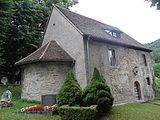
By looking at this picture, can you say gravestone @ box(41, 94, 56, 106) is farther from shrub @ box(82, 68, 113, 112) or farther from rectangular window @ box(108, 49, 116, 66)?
rectangular window @ box(108, 49, 116, 66)

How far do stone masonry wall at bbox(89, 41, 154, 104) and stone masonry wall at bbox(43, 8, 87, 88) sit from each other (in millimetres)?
955

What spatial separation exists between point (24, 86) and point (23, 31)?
30.2ft

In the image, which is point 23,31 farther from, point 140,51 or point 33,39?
point 140,51

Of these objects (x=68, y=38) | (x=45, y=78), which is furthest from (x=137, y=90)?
(x=45, y=78)

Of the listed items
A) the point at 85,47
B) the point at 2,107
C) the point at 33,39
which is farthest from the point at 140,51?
the point at 2,107

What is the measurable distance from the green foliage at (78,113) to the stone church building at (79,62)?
4.67m

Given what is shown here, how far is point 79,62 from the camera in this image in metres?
16.6

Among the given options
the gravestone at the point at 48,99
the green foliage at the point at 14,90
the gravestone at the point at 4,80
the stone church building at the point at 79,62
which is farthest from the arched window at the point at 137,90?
the gravestone at the point at 4,80

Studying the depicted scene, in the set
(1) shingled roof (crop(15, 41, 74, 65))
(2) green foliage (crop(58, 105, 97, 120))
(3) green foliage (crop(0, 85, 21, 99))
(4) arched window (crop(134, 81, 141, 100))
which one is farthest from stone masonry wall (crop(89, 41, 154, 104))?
(3) green foliage (crop(0, 85, 21, 99))

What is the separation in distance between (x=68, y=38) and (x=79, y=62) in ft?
9.66

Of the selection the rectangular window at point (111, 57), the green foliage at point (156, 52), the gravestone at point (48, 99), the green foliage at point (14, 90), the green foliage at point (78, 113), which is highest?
the green foliage at point (156, 52)

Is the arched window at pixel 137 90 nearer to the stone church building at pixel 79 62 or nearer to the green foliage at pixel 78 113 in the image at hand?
the stone church building at pixel 79 62

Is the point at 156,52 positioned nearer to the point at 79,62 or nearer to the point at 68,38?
the point at 68,38

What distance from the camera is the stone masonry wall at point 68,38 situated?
16.4 m
